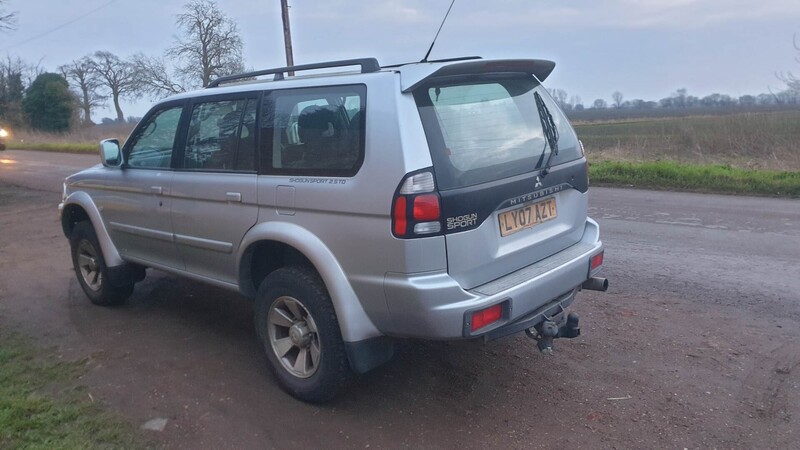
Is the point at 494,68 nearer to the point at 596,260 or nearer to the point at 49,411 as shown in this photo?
the point at 596,260

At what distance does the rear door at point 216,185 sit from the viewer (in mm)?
4074

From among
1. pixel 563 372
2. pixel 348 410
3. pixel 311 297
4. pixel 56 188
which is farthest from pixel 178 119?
pixel 56 188

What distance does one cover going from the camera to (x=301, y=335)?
3.76m

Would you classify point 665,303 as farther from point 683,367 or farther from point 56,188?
point 56,188

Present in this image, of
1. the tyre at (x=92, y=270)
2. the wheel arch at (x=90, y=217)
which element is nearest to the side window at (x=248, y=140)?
the wheel arch at (x=90, y=217)

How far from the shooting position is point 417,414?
3.66 meters

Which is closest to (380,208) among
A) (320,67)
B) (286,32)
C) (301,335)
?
(301,335)

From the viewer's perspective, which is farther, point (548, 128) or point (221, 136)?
point (221, 136)

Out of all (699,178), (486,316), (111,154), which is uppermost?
(111,154)

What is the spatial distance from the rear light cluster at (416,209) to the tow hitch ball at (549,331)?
964 millimetres

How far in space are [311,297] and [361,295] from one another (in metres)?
0.36

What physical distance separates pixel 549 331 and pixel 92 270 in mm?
4215

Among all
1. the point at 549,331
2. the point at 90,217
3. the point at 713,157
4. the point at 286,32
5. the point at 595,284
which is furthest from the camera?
the point at 286,32

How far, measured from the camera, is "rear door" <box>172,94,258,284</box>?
407cm
